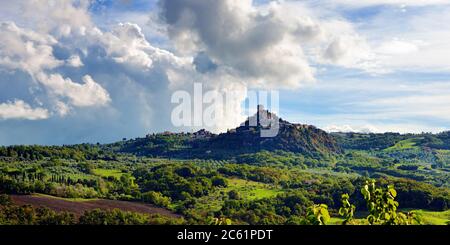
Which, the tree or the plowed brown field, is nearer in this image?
the tree

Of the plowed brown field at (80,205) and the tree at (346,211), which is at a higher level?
the tree at (346,211)

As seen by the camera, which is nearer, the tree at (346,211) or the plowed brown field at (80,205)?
the tree at (346,211)

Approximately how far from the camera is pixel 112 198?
7249 inches

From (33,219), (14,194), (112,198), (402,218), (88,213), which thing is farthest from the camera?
(112,198)

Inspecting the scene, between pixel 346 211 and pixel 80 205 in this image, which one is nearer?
pixel 346 211

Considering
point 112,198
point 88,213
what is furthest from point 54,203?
point 112,198

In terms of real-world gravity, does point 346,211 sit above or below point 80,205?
above

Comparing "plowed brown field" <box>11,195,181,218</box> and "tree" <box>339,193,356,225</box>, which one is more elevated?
"tree" <box>339,193,356,225</box>
